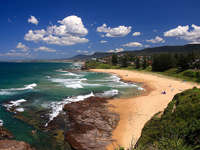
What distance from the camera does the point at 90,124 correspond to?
16.4 metres

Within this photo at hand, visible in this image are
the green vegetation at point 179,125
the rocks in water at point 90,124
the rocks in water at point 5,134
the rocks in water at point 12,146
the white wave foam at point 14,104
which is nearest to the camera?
the green vegetation at point 179,125

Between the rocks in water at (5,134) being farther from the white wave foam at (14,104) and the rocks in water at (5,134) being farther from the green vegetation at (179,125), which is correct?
the green vegetation at (179,125)

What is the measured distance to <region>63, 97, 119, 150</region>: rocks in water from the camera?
13109mm

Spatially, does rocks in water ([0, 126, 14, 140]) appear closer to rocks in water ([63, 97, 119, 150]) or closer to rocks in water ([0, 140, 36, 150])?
rocks in water ([0, 140, 36, 150])

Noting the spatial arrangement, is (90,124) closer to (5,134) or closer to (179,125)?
(5,134)

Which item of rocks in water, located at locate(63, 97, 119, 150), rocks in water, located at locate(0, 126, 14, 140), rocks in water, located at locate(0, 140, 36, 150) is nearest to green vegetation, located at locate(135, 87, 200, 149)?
rocks in water, located at locate(63, 97, 119, 150)

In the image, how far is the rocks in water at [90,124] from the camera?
43.0ft

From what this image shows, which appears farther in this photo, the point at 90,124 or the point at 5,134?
the point at 90,124

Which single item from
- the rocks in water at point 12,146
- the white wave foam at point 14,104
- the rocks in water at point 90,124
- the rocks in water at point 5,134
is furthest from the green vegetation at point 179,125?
the white wave foam at point 14,104

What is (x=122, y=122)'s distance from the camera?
17.1 meters

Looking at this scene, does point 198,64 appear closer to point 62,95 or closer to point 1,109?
point 62,95

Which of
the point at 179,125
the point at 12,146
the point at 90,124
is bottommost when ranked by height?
the point at 90,124

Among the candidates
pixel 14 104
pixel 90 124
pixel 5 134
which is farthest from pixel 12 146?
pixel 14 104

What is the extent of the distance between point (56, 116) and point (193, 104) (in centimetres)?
1723
